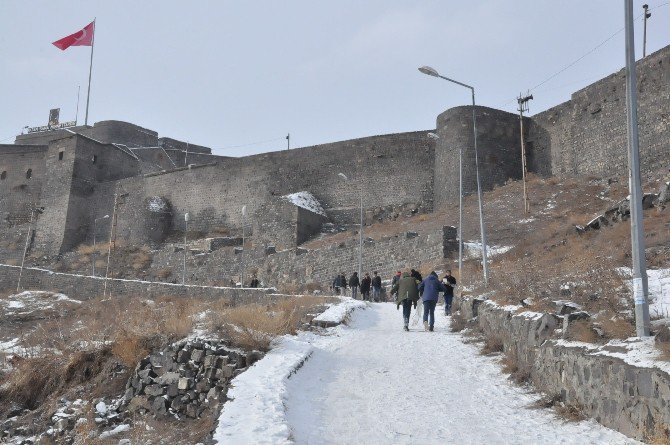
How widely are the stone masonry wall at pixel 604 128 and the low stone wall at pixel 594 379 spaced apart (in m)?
21.6

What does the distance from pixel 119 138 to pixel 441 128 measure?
112ft

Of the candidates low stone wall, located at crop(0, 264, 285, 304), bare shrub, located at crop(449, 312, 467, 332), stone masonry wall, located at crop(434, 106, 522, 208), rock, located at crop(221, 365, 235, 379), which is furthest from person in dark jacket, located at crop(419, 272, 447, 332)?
stone masonry wall, located at crop(434, 106, 522, 208)

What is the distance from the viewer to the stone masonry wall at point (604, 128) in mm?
26609

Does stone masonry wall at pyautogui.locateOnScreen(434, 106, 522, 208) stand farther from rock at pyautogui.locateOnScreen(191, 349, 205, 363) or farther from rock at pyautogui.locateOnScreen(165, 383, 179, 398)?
rock at pyautogui.locateOnScreen(165, 383, 179, 398)

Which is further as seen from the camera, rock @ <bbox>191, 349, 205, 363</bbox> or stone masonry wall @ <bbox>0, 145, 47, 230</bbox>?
stone masonry wall @ <bbox>0, 145, 47, 230</bbox>

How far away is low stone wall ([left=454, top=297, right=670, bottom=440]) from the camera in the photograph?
15.9 ft

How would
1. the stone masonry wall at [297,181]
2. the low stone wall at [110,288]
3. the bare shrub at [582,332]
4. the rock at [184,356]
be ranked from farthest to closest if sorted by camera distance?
the stone masonry wall at [297,181], the low stone wall at [110,288], the rock at [184,356], the bare shrub at [582,332]

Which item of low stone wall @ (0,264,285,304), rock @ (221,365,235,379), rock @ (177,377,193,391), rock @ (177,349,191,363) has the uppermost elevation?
low stone wall @ (0,264,285,304)

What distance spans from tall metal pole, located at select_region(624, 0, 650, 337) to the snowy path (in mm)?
1179

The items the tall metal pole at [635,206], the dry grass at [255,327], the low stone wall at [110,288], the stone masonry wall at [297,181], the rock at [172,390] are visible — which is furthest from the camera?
the stone masonry wall at [297,181]

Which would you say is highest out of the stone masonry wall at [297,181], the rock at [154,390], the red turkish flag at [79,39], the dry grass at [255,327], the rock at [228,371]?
the red turkish flag at [79,39]

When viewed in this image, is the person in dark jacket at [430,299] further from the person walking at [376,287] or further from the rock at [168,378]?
the person walking at [376,287]

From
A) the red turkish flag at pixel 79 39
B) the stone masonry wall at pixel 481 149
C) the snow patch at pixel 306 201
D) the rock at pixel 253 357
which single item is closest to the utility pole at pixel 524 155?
the stone masonry wall at pixel 481 149

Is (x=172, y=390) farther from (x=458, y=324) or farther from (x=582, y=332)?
(x=458, y=324)
